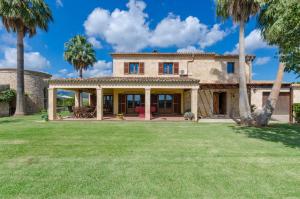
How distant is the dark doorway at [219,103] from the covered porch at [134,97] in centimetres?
302

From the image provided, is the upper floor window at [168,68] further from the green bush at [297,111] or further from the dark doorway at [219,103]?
the green bush at [297,111]

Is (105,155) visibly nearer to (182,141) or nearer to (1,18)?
(182,141)

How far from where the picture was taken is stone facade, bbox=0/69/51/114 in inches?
981

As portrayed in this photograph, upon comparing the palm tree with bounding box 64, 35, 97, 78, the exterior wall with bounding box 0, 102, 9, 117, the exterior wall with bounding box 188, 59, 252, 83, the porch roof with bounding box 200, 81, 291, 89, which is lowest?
the exterior wall with bounding box 0, 102, 9, 117

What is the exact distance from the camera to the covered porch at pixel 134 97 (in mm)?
16750

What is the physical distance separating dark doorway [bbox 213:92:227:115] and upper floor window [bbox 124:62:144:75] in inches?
352

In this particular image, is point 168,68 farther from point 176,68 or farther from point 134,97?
point 134,97

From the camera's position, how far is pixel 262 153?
694cm

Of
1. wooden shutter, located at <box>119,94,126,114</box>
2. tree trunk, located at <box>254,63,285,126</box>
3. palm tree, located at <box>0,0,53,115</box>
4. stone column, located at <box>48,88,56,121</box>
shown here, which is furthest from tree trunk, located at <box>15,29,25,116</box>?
tree trunk, located at <box>254,63,285,126</box>

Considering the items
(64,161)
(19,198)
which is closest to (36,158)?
(64,161)

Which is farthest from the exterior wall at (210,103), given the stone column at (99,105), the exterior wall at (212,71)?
the stone column at (99,105)

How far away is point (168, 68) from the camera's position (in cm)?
2127

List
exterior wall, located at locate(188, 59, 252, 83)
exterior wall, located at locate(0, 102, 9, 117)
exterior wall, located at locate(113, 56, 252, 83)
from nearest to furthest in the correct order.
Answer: exterior wall, located at locate(188, 59, 252, 83) → exterior wall, located at locate(113, 56, 252, 83) → exterior wall, located at locate(0, 102, 9, 117)

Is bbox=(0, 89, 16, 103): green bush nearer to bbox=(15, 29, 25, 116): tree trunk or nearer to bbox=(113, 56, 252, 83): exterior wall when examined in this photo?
bbox=(15, 29, 25, 116): tree trunk
